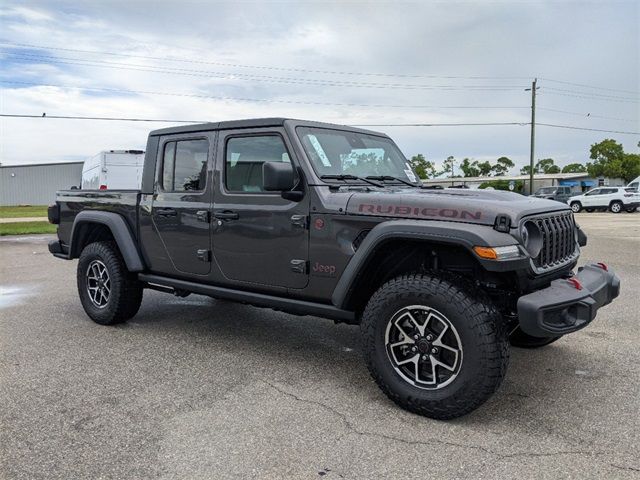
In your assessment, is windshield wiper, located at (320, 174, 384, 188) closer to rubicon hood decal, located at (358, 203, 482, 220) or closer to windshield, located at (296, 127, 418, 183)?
windshield, located at (296, 127, 418, 183)

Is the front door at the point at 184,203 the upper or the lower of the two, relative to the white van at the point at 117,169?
lower

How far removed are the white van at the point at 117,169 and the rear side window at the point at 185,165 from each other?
35.9 ft

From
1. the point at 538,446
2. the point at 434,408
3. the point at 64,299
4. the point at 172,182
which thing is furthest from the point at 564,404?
the point at 64,299

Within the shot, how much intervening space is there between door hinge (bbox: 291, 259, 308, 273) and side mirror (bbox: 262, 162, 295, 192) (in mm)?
548

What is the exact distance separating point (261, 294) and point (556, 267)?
2117 millimetres

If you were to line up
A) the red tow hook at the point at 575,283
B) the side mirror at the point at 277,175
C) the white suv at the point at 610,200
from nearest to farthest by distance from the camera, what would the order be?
1. the red tow hook at the point at 575,283
2. the side mirror at the point at 277,175
3. the white suv at the point at 610,200

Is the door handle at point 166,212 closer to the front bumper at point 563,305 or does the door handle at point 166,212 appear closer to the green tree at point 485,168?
the front bumper at point 563,305

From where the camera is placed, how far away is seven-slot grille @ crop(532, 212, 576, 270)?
3412mm

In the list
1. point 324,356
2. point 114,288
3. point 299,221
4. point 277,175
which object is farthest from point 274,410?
point 114,288

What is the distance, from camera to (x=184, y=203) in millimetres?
4676

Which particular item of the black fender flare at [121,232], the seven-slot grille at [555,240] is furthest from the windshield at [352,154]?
the black fender flare at [121,232]

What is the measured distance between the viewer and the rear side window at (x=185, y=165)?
4633mm

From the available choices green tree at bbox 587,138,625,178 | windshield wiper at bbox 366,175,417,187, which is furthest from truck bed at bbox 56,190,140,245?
green tree at bbox 587,138,625,178

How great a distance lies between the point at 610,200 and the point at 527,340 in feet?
96.1
